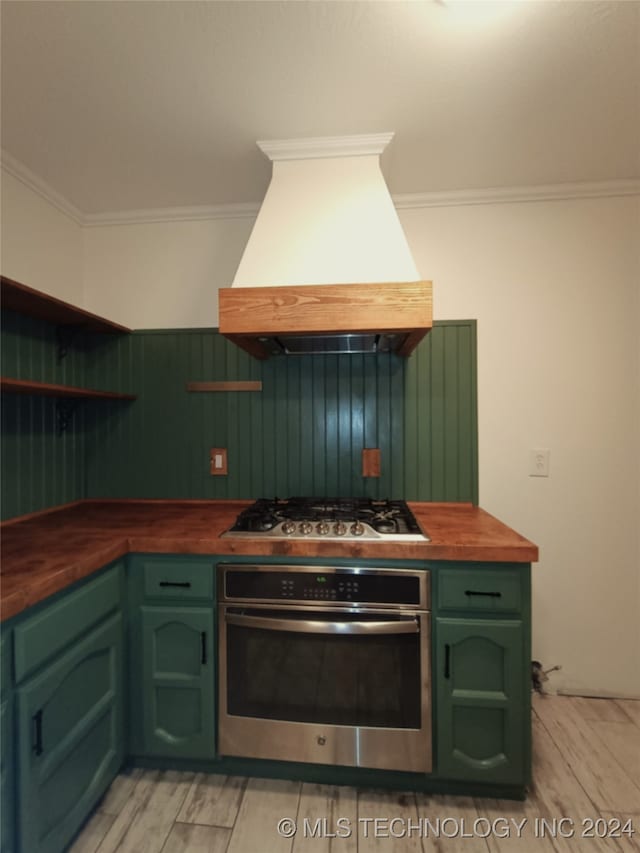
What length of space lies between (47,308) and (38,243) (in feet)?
1.56

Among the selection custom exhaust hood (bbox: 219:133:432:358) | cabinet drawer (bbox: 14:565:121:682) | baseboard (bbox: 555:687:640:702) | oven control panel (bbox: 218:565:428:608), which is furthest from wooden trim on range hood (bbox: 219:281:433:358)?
baseboard (bbox: 555:687:640:702)

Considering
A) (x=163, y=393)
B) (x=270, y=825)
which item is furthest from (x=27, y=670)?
(x=163, y=393)

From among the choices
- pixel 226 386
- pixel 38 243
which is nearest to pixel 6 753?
pixel 226 386

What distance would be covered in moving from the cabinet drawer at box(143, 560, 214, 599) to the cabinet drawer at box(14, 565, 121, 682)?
11 cm

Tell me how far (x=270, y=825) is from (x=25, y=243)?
2.48 metres

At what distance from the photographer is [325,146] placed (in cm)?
151

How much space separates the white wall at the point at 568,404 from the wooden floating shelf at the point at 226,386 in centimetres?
109

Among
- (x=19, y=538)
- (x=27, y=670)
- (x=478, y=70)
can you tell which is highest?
(x=478, y=70)

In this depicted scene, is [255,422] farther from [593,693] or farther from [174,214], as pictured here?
[593,693]

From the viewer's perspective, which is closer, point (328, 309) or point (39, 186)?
point (328, 309)

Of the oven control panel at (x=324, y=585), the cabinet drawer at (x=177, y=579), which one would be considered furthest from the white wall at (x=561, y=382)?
the cabinet drawer at (x=177, y=579)

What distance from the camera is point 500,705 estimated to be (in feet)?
4.04

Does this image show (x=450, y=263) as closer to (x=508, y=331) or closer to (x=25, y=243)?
(x=508, y=331)

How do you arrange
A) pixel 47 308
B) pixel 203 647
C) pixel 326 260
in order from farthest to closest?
pixel 47 308, pixel 326 260, pixel 203 647
